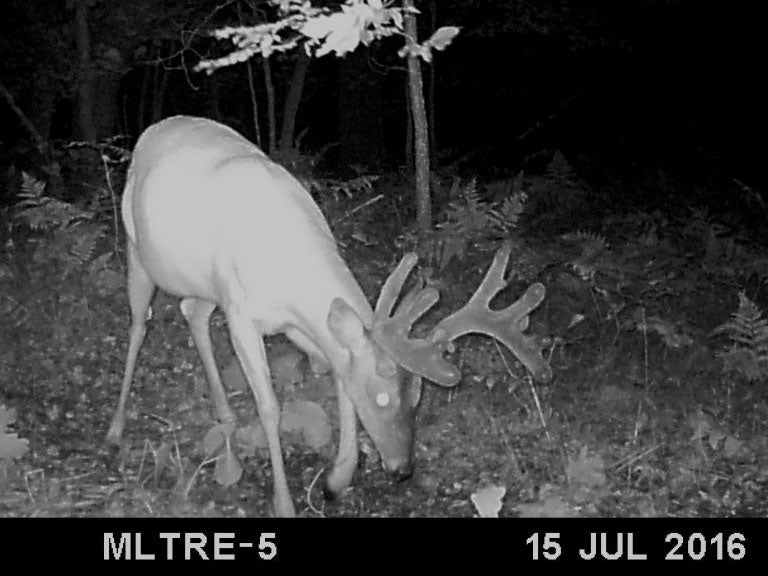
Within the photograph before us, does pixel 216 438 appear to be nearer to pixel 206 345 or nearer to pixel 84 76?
pixel 206 345

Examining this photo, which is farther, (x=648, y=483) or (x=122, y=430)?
(x=122, y=430)

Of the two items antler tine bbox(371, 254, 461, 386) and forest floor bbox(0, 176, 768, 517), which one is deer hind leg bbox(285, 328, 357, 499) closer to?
forest floor bbox(0, 176, 768, 517)

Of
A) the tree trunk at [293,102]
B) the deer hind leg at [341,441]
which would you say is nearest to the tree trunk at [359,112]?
the tree trunk at [293,102]

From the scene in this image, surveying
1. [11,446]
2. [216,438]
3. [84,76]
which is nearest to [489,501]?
[216,438]

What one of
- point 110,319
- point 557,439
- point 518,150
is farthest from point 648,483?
point 518,150

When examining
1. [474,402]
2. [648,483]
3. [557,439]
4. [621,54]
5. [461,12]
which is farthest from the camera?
[621,54]

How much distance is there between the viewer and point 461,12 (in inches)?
696

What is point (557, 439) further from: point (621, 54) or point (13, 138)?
point (13, 138)

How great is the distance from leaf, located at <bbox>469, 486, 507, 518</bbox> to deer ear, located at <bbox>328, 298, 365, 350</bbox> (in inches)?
35.6

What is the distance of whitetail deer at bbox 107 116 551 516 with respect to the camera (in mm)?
5418

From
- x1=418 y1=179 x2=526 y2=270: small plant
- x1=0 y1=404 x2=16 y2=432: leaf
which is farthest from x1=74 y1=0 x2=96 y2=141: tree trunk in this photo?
x1=0 y1=404 x2=16 y2=432: leaf

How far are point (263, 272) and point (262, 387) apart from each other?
0.57 metres

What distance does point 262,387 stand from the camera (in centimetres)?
597

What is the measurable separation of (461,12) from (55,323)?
34.8ft
